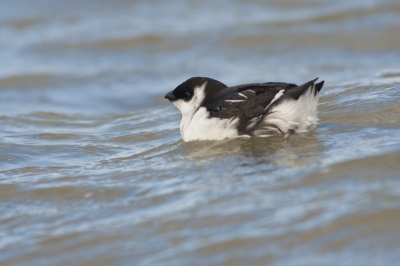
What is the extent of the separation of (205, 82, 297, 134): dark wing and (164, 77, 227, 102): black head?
→ 633 mm

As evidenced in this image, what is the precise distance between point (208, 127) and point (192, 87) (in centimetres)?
76

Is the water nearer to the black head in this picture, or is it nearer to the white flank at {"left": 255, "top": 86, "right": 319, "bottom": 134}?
the white flank at {"left": 255, "top": 86, "right": 319, "bottom": 134}

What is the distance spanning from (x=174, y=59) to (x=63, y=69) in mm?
2051

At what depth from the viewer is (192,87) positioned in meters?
6.97

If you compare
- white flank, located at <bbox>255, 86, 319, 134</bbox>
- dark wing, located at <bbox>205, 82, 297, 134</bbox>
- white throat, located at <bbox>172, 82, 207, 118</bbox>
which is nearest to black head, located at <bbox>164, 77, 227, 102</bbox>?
white throat, located at <bbox>172, 82, 207, 118</bbox>

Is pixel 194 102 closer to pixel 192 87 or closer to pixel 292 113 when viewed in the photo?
pixel 192 87

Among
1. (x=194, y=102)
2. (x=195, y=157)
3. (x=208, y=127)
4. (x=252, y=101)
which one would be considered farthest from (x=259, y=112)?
(x=194, y=102)

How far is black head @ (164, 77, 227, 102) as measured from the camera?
22.7ft

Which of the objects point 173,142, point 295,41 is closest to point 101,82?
point 295,41

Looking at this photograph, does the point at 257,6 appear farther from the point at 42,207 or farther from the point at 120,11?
the point at 42,207

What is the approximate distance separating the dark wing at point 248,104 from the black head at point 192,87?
0.63 m

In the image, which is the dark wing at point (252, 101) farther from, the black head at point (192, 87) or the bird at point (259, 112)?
the black head at point (192, 87)

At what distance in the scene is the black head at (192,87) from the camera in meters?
6.93

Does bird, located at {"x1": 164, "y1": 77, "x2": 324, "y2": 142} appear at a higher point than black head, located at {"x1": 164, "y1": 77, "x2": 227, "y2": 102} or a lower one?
lower
